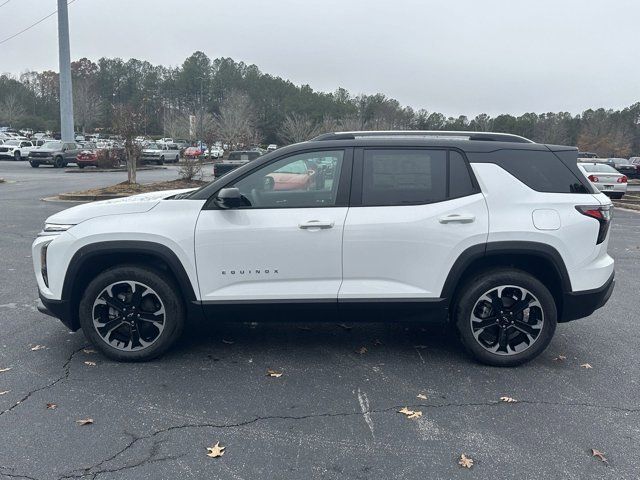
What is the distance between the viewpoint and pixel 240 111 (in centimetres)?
6272

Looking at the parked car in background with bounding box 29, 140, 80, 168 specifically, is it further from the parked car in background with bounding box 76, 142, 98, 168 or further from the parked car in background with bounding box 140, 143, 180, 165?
the parked car in background with bounding box 140, 143, 180, 165

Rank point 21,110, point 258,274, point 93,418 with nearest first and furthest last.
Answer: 1. point 93,418
2. point 258,274
3. point 21,110

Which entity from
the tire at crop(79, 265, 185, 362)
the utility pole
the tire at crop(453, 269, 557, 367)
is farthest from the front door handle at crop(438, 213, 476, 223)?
the utility pole

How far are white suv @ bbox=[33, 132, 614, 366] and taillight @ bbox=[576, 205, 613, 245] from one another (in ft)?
0.04

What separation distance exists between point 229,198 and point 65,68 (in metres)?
38.8

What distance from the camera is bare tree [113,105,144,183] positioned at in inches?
784

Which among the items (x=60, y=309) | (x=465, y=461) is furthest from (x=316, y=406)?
(x=60, y=309)

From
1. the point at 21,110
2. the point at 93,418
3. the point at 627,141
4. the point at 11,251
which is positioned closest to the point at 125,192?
the point at 11,251

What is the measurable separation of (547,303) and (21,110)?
324 ft

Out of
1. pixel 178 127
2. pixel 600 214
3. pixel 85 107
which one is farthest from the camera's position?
pixel 85 107

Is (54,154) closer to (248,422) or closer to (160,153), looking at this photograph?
(160,153)

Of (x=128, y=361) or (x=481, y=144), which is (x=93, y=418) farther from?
(x=481, y=144)

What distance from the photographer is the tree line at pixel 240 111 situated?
198 feet

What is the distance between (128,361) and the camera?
180 inches
